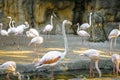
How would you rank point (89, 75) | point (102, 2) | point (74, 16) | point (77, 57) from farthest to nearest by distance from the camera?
point (74, 16)
point (102, 2)
point (77, 57)
point (89, 75)

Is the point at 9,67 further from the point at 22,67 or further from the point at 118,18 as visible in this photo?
the point at 118,18

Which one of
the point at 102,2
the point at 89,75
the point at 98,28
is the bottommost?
the point at 89,75

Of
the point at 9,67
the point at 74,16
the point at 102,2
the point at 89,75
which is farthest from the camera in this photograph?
the point at 74,16

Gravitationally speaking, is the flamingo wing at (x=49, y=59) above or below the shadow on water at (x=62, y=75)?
above

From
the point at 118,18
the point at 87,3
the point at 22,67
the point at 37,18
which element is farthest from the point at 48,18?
the point at 22,67

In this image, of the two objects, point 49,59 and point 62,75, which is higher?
point 49,59

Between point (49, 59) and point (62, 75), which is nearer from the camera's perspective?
point (49, 59)

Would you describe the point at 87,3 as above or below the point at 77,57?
above

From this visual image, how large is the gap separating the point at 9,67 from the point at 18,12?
1211 centimetres

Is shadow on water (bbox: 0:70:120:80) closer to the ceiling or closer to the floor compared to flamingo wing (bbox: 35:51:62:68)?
closer to the floor

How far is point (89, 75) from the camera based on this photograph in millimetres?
9211

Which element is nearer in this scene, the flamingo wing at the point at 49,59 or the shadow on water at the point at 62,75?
the flamingo wing at the point at 49,59

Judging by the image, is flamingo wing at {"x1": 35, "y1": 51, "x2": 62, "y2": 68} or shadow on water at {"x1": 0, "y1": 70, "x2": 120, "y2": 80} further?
shadow on water at {"x1": 0, "y1": 70, "x2": 120, "y2": 80}

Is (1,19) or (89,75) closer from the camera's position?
A: (89,75)
